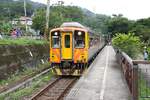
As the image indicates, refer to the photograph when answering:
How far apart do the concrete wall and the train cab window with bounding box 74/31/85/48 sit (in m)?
4.06

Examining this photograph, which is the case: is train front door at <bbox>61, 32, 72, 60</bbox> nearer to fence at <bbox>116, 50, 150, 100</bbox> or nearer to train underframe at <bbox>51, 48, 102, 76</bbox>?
train underframe at <bbox>51, 48, 102, 76</bbox>

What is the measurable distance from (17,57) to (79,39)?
4.86 metres

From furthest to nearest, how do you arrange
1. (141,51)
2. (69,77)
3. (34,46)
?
(34,46) → (141,51) → (69,77)

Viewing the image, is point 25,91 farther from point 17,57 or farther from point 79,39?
point 17,57

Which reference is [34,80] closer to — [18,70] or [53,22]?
[18,70]

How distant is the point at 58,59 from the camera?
22.9 m

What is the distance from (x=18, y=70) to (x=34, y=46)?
722 centimetres

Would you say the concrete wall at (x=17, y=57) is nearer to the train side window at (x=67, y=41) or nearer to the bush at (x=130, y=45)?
the train side window at (x=67, y=41)

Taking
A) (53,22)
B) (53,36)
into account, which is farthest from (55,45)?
(53,22)

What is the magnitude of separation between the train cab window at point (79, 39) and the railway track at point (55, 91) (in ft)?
6.60

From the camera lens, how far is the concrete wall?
22673 mm

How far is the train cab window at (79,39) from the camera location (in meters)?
23.0

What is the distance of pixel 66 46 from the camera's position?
22906mm

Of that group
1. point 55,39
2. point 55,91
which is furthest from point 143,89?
point 55,39
